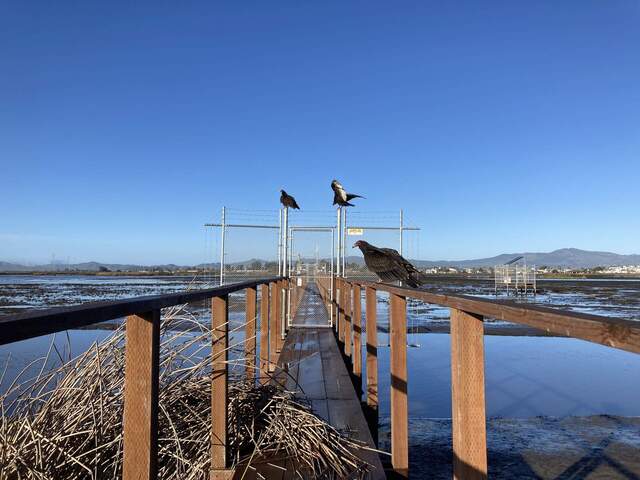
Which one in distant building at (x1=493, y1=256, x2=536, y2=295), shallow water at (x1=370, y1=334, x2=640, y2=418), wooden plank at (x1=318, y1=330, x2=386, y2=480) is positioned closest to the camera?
wooden plank at (x1=318, y1=330, x2=386, y2=480)

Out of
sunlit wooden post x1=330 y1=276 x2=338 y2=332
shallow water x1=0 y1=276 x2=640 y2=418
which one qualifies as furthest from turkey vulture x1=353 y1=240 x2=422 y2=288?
sunlit wooden post x1=330 y1=276 x2=338 y2=332

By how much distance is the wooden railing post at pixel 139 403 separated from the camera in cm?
155

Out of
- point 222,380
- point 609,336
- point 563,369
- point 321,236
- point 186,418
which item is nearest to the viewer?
point 609,336

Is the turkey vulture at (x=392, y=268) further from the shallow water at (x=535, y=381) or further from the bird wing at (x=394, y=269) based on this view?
the shallow water at (x=535, y=381)

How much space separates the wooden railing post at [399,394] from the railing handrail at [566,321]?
122 centimetres

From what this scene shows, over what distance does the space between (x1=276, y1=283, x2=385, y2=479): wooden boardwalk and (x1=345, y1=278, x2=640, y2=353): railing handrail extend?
152cm

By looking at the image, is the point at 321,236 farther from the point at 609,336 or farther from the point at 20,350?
the point at 609,336

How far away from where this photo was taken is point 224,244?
9930 millimetres

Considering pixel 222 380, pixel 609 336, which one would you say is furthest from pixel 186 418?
pixel 609 336

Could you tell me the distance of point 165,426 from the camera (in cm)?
255

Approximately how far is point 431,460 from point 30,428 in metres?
3.49

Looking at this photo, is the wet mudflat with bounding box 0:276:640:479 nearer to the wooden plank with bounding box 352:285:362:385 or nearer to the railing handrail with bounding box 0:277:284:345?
the wooden plank with bounding box 352:285:362:385

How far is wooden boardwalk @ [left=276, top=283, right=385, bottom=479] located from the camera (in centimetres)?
353

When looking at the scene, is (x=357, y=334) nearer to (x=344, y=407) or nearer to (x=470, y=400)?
(x=344, y=407)
